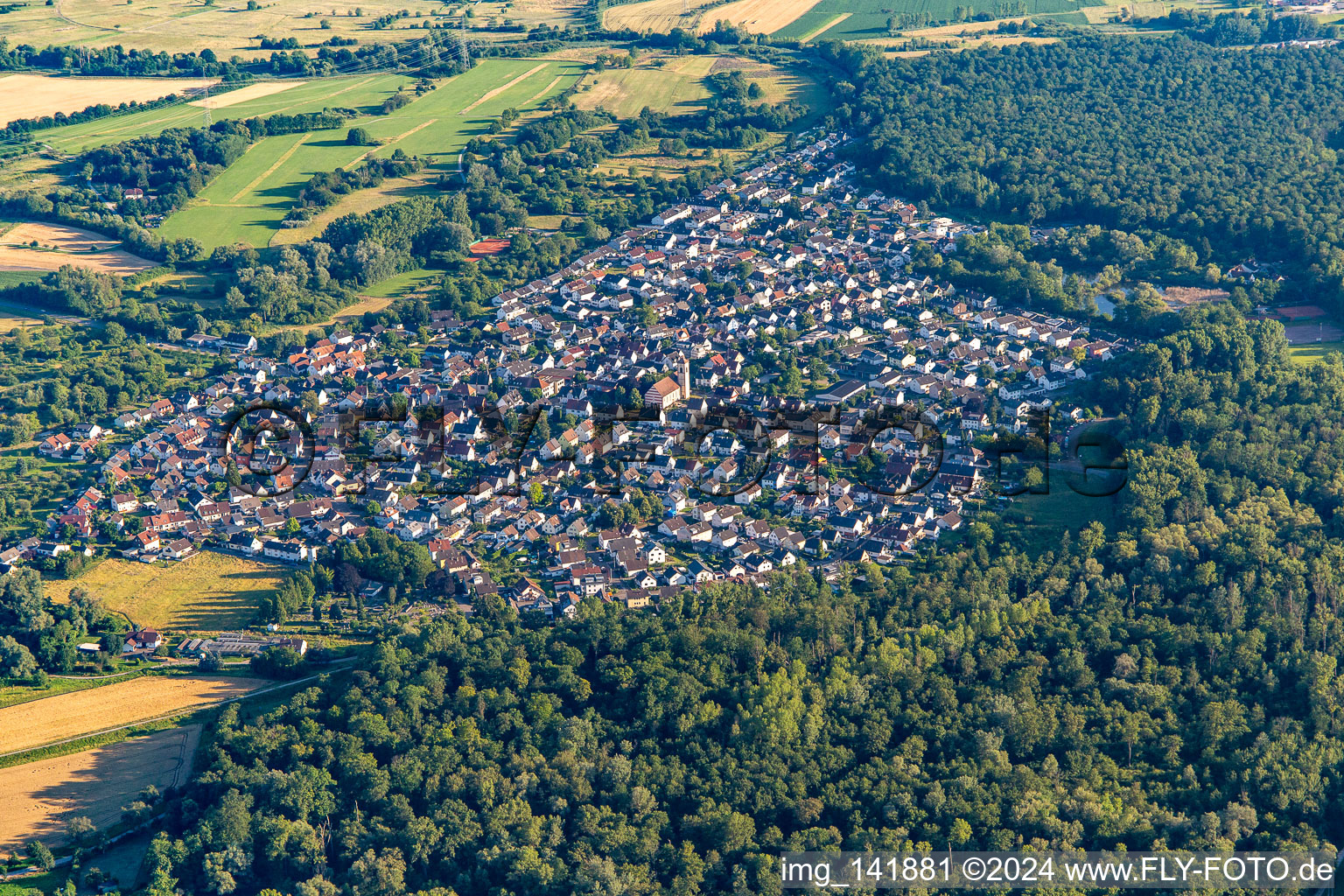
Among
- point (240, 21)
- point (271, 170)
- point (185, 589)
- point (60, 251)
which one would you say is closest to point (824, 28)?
point (271, 170)

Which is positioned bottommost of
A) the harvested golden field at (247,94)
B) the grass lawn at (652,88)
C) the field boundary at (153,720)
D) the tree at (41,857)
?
the tree at (41,857)

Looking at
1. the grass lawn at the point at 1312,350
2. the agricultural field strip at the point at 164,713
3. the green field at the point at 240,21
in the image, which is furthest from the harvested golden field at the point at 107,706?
the green field at the point at 240,21

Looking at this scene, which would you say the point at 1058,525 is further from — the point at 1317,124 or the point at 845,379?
the point at 1317,124

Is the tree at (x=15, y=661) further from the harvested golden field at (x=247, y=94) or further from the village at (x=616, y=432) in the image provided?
the harvested golden field at (x=247, y=94)

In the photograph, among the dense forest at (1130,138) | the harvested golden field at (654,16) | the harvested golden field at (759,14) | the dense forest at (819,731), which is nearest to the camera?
the dense forest at (819,731)

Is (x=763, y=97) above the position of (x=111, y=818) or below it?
above

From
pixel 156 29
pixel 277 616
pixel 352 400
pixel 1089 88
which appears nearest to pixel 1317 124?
pixel 1089 88

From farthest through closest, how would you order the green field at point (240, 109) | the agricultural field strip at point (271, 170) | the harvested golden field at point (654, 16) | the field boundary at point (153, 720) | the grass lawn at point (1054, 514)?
the harvested golden field at point (654, 16)
the green field at point (240, 109)
the agricultural field strip at point (271, 170)
the grass lawn at point (1054, 514)
the field boundary at point (153, 720)
